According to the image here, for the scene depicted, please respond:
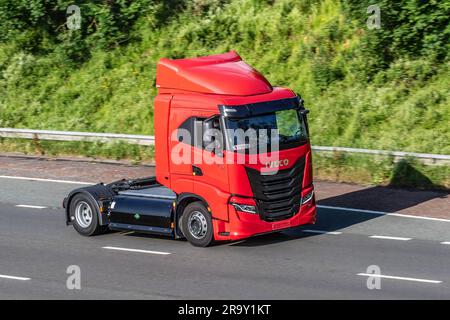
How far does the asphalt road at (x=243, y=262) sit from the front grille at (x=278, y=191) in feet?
2.18

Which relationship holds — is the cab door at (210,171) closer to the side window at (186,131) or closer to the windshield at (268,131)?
the side window at (186,131)

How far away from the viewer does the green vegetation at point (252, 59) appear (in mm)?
24312

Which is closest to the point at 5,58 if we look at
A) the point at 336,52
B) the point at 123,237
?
the point at 336,52

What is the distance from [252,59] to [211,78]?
38.1ft

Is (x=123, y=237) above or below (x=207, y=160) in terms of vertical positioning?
below

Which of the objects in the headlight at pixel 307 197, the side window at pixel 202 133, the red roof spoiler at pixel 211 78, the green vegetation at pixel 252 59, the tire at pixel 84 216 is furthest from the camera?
the green vegetation at pixel 252 59

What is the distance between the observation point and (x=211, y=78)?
16469 millimetres

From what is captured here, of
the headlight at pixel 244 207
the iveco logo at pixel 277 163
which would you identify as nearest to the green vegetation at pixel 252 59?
the iveco logo at pixel 277 163

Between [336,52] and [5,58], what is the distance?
11.4 m

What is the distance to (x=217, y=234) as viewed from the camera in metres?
16.2

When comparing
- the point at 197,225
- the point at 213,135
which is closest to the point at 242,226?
the point at 197,225

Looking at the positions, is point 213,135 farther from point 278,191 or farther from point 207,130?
point 278,191

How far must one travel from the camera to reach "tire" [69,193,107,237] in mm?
17578

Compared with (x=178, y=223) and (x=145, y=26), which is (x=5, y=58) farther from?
(x=178, y=223)
